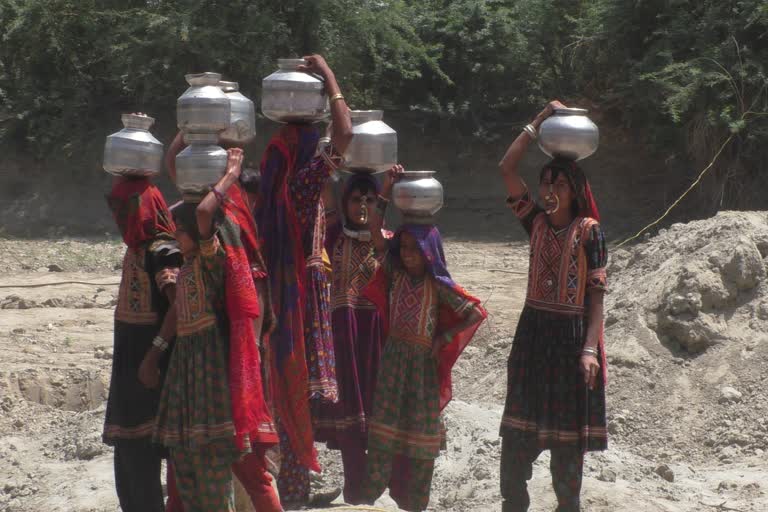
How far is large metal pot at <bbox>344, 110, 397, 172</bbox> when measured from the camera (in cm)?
448

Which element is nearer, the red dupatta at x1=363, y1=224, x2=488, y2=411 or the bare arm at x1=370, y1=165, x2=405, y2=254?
the red dupatta at x1=363, y1=224, x2=488, y2=411

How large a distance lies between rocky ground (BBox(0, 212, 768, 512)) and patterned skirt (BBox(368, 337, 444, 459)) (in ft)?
1.75

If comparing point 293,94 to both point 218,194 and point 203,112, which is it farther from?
point 218,194

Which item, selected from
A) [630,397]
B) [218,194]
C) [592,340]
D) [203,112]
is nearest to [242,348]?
[218,194]

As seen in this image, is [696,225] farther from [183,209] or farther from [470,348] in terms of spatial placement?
[183,209]

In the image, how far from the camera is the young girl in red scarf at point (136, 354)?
13.8ft

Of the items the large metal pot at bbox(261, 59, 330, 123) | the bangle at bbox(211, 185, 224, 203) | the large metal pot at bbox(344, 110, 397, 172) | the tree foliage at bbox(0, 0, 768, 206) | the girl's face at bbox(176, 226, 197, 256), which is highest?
the tree foliage at bbox(0, 0, 768, 206)

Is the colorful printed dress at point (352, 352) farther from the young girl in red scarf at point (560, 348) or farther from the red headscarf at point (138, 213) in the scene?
the red headscarf at point (138, 213)

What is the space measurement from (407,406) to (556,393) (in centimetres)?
72

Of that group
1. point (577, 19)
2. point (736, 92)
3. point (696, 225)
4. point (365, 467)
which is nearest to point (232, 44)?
point (577, 19)

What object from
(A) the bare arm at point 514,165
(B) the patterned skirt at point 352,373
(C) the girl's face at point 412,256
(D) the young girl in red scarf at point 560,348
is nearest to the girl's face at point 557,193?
(D) the young girl in red scarf at point 560,348

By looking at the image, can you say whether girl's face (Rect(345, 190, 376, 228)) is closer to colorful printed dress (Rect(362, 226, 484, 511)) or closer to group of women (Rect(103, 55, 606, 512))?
group of women (Rect(103, 55, 606, 512))

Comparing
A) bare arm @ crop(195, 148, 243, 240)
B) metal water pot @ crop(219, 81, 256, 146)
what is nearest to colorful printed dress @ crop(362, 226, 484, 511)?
metal water pot @ crop(219, 81, 256, 146)

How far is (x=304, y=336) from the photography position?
14.3 ft
